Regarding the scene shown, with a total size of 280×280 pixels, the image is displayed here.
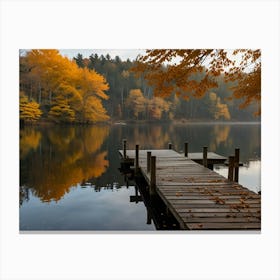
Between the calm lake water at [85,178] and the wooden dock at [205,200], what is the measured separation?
804mm

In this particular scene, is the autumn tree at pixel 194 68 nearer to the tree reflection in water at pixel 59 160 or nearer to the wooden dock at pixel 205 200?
the wooden dock at pixel 205 200

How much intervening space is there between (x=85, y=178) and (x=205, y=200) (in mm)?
5380

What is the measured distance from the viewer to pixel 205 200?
5828 millimetres

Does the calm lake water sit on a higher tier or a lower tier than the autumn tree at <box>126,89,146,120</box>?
lower

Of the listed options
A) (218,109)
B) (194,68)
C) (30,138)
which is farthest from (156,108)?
(194,68)

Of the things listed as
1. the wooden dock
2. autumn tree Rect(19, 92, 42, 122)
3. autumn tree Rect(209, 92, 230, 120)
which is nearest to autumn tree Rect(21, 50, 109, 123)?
autumn tree Rect(19, 92, 42, 122)

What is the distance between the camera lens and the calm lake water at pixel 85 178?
23.7ft

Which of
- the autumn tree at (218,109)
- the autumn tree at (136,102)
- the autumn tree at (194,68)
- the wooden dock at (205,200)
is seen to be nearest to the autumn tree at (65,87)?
the autumn tree at (136,102)

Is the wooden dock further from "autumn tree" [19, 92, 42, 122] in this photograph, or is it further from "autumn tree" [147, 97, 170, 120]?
"autumn tree" [19, 92, 42, 122]

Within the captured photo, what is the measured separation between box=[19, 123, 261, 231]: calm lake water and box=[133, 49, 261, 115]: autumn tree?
1.59 meters

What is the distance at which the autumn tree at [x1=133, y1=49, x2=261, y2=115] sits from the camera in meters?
5.96
